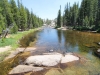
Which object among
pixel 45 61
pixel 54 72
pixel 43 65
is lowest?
pixel 54 72

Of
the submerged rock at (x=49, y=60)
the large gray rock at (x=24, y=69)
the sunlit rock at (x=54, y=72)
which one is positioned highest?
the submerged rock at (x=49, y=60)

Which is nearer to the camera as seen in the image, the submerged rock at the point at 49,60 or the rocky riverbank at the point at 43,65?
the rocky riverbank at the point at 43,65

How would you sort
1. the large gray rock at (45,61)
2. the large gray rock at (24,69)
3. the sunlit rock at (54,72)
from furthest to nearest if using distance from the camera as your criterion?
the large gray rock at (45,61)
the large gray rock at (24,69)
the sunlit rock at (54,72)

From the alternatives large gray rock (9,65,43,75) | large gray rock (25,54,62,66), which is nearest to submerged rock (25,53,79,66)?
large gray rock (25,54,62,66)

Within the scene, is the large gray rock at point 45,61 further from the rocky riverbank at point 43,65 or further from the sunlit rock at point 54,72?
the sunlit rock at point 54,72

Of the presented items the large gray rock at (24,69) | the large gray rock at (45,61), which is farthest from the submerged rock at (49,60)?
the large gray rock at (24,69)

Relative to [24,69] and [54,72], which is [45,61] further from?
[24,69]

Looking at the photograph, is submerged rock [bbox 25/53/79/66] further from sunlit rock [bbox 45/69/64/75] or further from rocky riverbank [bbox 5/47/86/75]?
sunlit rock [bbox 45/69/64/75]

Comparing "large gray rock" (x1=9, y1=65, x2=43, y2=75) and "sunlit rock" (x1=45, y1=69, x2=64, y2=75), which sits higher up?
"large gray rock" (x1=9, y1=65, x2=43, y2=75)

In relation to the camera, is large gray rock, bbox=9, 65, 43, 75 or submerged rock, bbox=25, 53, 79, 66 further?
submerged rock, bbox=25, 53, 79, 66

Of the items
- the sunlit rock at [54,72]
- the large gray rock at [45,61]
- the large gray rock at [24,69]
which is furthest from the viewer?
the large gray rock at [45,61]

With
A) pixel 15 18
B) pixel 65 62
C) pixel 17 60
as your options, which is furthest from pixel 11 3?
pixel 65 62

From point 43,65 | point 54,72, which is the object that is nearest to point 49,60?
point 43,65

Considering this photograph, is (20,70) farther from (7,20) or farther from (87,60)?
(7,20)
